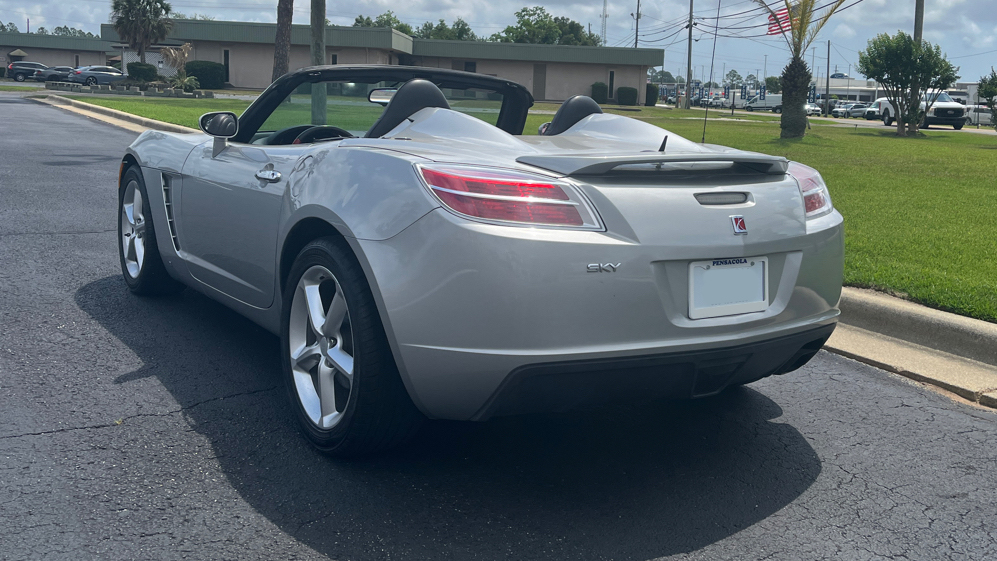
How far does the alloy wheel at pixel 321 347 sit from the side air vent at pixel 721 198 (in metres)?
1.23

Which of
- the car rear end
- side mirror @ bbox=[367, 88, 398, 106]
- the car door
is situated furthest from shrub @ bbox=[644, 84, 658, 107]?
the car rear end

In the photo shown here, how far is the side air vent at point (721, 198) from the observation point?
9.75 ft

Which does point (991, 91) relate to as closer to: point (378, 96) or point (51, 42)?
point (378, 96)

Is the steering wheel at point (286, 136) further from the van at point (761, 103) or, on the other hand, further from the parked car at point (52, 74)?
the van at point (761, 103)

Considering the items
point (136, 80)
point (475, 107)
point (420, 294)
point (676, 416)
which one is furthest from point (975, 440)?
point (136, 80)

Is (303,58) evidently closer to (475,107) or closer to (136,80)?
(136,80)

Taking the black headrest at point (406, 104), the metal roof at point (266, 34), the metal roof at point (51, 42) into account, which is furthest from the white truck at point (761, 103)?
the black headrest at point (406, 104)

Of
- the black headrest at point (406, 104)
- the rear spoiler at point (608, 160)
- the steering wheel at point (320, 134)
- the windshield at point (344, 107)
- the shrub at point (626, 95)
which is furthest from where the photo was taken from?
the shrub at point (626, 95)

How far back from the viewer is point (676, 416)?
12.6 ft

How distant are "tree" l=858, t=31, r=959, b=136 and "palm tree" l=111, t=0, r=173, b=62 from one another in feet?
139

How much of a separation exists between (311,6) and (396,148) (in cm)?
1453

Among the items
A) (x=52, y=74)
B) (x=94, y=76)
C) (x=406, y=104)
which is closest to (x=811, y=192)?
(x=406, y=104)

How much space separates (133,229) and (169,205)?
688 millimetres

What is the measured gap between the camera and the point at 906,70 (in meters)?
31.8
